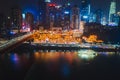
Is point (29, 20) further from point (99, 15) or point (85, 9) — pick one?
point (99, 15)

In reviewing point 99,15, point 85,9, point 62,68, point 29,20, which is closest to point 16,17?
point 29,20

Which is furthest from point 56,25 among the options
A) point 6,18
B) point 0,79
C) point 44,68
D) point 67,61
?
point 0,79

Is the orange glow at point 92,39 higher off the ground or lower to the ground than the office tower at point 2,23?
lower

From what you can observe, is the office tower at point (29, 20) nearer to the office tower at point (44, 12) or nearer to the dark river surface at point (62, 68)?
the office tower at point (44, 12)

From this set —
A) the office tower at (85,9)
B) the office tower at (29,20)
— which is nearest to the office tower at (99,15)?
the office tower at (85,9)

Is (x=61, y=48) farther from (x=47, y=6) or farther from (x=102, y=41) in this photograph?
(x=47, y=6)

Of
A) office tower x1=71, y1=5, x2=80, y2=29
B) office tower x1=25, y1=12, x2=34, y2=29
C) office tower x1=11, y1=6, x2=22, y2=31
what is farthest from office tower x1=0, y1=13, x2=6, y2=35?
office tower x1=71, y1=5, x2=80, y2=29
